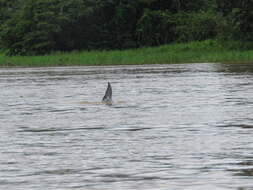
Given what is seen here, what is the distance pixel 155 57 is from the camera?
1849 inches

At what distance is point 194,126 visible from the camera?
12.9 meters

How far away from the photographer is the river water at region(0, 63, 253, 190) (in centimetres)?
827

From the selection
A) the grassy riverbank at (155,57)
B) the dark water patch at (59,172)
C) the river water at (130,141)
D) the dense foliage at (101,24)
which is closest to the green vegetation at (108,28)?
the dense foliage at (101,24)

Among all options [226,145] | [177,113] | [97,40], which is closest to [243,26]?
[97,40]

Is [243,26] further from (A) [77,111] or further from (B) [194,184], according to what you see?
(B) [194,184]

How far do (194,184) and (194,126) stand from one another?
16.7 ft

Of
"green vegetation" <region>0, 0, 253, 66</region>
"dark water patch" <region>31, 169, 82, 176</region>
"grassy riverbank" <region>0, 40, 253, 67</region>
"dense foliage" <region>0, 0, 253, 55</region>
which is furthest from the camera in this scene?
"dense foliage" <region>0, 0, 253, 55</region>

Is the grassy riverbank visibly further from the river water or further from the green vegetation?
the river water

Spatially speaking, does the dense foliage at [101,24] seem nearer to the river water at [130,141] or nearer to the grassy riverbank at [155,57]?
the grassy riverbank at [155,57]

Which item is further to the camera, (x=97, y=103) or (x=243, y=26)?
(x=243, y=26)

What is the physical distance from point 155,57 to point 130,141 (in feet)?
118

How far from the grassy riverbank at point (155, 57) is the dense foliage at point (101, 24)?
13.5 ft

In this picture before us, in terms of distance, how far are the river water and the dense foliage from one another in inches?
1424

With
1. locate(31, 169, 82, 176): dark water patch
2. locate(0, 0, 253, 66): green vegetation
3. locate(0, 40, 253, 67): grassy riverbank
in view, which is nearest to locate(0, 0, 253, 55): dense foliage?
locate(0, 0, 253, 66): green vegetation
